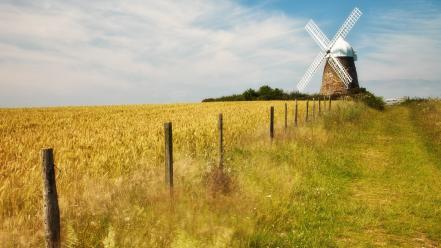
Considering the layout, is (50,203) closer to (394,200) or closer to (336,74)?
(394,200)

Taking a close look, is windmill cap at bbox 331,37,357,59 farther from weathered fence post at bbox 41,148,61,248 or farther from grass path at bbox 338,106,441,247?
weathered fence post at bbox 41,148,61,248

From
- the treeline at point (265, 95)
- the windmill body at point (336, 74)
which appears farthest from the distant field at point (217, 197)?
the treeline at point (265, 95)

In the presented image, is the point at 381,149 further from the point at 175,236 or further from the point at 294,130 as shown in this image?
the point at 175,236

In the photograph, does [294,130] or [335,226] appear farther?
[294,130]

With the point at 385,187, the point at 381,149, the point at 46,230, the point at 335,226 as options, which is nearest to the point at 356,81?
the point at 381,149

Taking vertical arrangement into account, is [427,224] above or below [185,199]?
below

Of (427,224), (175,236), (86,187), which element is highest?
(86,187)

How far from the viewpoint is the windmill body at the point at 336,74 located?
185 feet

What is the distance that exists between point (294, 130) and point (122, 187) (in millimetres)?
10945

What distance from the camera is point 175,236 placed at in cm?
568

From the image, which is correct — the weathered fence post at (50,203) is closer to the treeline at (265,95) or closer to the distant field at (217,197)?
the distant field at (217,197)

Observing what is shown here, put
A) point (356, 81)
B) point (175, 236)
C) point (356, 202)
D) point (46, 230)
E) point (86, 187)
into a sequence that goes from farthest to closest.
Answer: point (356, 81) → point (356, 202) → point (86, 187) → point (175, 236) → point (46, 230)

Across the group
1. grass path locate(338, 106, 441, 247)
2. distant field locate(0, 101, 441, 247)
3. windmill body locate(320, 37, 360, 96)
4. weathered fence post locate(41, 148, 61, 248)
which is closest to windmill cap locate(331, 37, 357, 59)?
windmill body locate(320, 37, 360, 96)

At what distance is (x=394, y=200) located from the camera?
9.78m
